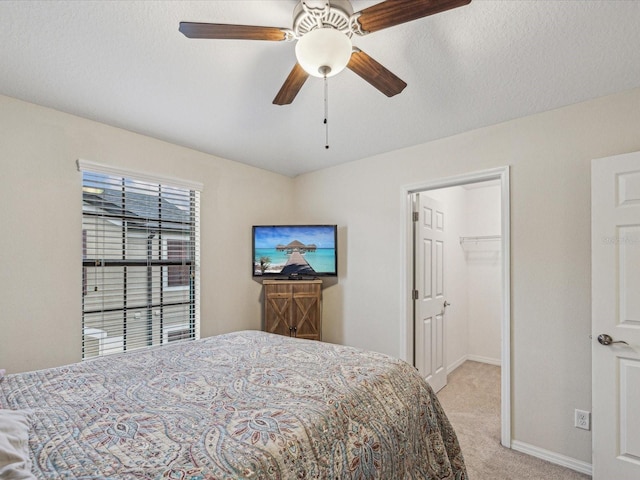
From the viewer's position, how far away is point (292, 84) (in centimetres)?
161

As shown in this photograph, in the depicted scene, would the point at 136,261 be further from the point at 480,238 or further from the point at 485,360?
the point at 485,360

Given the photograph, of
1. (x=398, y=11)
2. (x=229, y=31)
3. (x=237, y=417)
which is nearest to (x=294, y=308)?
(x=237, y=417)

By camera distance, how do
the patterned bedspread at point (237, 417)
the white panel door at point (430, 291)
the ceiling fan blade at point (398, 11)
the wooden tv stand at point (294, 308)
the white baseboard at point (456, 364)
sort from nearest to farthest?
the patterned bedspread at point (237, 417), the ceiling fan blade at point (398, 11), the white panel door at point (430, 291), the wooden tv stand at point (294, 308), the white baseboard at point (456, 364)

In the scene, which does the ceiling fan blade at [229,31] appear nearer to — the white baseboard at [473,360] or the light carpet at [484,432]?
the light carpet at [484,432]

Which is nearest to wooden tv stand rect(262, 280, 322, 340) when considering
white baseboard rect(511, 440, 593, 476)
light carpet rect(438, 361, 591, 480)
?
light carpet rect(438, 361, 591, 480)

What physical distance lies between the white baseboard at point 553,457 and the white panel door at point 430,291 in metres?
0.95

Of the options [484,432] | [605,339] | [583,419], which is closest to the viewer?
[605,339]

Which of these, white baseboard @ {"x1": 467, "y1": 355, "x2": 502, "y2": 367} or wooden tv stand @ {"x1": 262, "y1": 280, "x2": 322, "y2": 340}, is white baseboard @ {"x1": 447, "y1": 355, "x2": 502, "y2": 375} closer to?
white baseboard @ {"x1": 467, "y1": 355, "x2": 502, "y2": 367}

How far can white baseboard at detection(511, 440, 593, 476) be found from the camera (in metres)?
2.12

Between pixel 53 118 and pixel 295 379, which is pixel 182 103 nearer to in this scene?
pixel 53 118

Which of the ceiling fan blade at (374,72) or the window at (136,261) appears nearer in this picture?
the ceiling fan blade at (374,72)

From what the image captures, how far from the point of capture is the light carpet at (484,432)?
2131 millimetres

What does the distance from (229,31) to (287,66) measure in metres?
0.60

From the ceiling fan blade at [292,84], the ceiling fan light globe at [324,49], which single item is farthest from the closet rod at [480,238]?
the ceiling fan light globe at [324,49]
